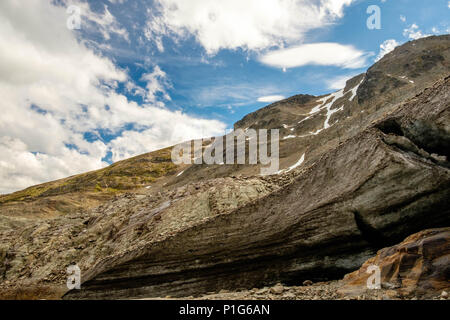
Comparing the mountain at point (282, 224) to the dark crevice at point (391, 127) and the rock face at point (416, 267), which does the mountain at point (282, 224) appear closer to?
the dark crevice at point (391, 127)

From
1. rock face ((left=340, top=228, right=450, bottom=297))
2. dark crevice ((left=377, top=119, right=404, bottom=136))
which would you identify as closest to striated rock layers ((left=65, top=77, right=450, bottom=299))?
dark crevice ((left=377, top=119, right=404, bottom=136))

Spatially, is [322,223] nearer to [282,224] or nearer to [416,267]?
[282,224]

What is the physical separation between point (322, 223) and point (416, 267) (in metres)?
4.62

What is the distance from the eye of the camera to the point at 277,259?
13.7m

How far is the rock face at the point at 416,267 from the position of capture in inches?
290

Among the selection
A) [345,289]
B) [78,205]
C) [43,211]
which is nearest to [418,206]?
[345,289]

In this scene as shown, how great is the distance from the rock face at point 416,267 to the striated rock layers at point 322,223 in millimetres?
1792

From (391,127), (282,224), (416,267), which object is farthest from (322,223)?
(391,127)

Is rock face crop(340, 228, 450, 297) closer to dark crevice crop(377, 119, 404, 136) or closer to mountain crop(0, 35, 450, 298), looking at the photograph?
mountain crop(0, 35, 450, 298)

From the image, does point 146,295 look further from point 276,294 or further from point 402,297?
point 402,297

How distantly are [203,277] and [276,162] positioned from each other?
79.1m

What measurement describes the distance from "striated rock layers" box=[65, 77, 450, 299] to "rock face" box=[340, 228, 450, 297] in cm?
179

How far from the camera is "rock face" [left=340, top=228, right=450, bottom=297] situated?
290 inches

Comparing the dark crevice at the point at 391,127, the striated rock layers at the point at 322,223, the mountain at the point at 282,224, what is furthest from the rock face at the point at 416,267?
the dark crevice at the point at 391,127
